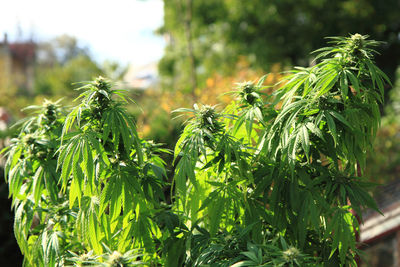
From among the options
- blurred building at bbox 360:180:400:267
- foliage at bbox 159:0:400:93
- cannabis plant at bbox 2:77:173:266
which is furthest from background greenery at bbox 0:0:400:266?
cannabis plant at bbox 2:77:173:266

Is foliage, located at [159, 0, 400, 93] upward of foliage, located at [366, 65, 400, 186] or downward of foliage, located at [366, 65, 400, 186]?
upward

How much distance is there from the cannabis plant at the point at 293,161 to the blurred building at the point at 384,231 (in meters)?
1.98

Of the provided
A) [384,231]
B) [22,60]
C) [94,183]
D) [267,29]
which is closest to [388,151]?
[384,231]

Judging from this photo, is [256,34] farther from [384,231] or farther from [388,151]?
[384,231]

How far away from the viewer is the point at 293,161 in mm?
1540

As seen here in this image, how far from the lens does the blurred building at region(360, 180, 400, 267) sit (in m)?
3.77

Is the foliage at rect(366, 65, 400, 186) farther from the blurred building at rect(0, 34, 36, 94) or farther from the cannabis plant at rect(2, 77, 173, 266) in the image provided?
the blurred building at rect(0, 34, 36, 94)

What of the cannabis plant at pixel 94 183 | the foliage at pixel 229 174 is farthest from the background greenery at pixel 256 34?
the foliage at pixel 229 174

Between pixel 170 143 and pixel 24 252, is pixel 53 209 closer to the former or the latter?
pixel 24 252

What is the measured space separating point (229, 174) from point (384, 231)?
104 inches

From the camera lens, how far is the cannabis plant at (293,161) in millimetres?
1583

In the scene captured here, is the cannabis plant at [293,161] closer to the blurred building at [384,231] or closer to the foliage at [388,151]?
the blurred building at [384,231]

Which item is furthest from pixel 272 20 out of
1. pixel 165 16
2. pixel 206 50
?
pixel 165 16

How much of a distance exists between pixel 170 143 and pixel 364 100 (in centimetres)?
293
